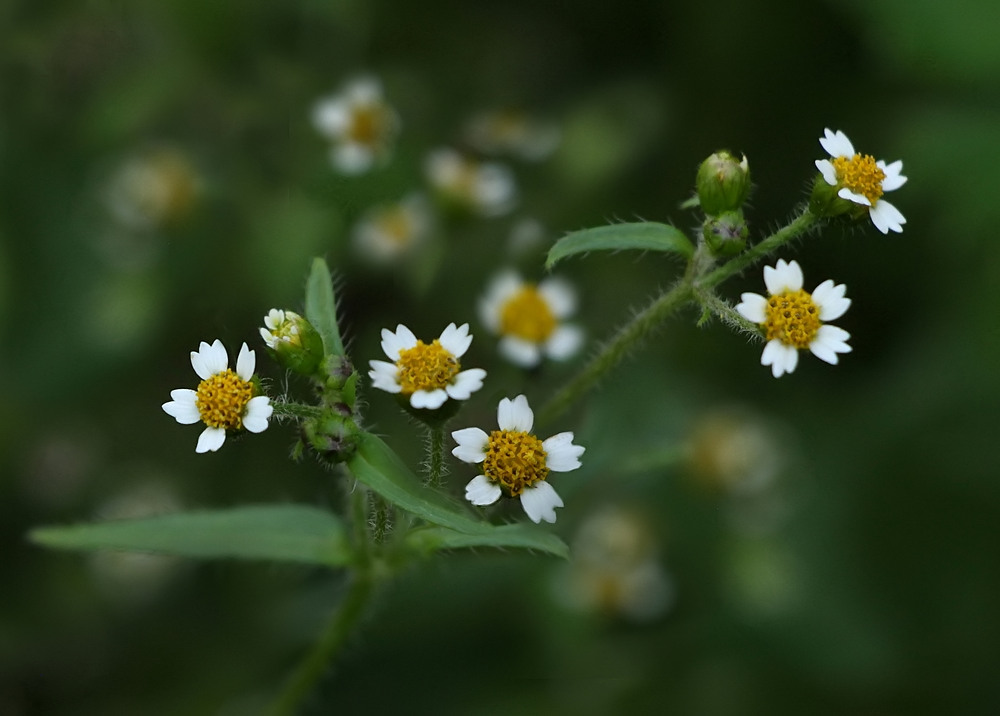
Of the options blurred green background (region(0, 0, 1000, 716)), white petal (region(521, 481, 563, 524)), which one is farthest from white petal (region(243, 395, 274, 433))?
blurred green background (region(0, 0, 1000, 716))

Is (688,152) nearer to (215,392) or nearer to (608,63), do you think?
(608,63)

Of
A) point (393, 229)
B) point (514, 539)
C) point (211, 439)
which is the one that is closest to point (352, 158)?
point (393, 229)

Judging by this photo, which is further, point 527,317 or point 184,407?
point 527,317

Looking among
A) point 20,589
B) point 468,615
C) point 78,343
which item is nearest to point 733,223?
point 468,615

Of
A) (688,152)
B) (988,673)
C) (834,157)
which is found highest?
(688,152)

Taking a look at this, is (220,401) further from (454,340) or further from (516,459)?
(516,459)

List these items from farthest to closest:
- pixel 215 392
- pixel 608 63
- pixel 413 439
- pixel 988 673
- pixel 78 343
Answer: pixel 608 63
pixel 78 343
pixel 988 673
pixel 413 439
pixel 215 392
